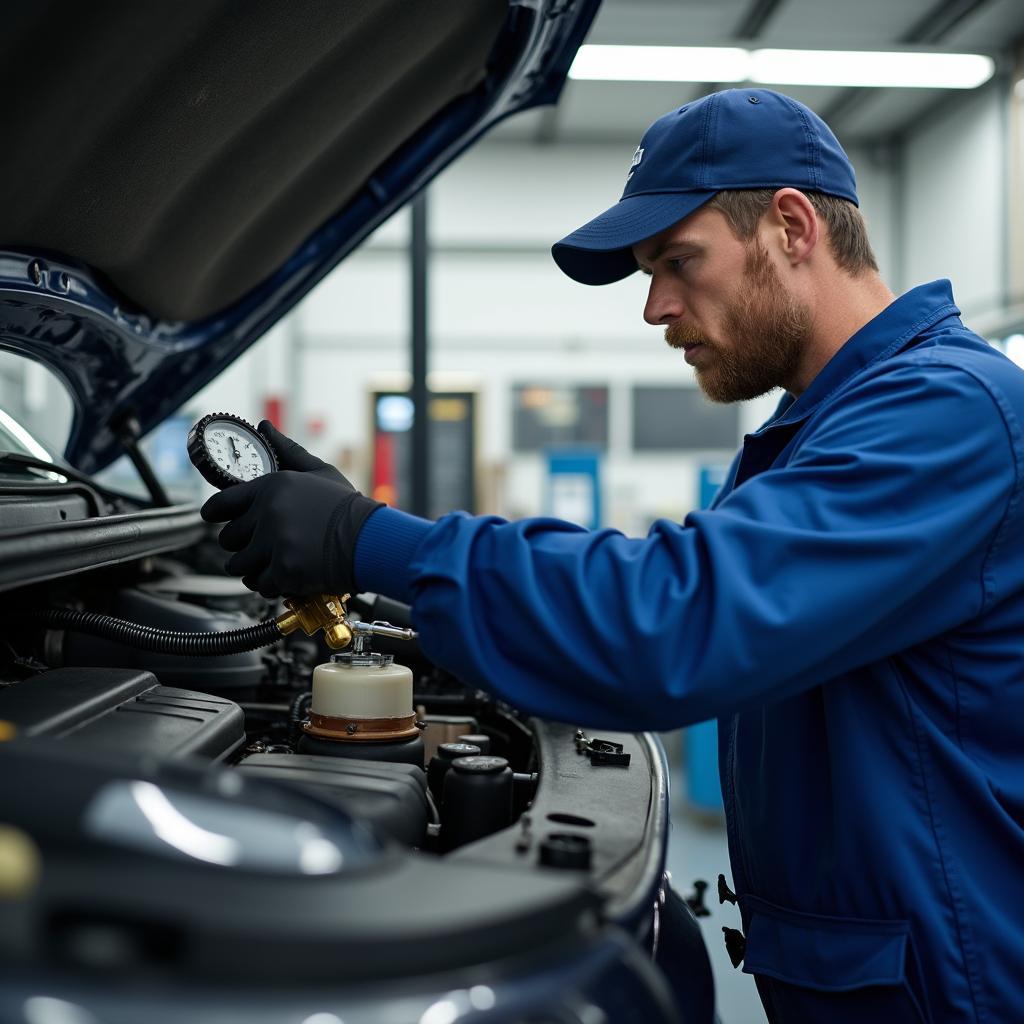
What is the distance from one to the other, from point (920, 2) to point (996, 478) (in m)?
5.84

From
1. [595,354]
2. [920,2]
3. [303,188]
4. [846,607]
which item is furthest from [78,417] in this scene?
[595,354]

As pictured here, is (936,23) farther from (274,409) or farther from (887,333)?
(887,333)

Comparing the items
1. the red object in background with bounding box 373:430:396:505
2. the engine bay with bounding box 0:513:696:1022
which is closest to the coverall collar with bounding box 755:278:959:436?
the engine bay with bounding box 0:513:696:1022

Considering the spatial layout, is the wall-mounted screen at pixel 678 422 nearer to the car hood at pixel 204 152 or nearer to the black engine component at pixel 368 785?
the car hood at pixel 204 152

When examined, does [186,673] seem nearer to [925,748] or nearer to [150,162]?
[150,162]

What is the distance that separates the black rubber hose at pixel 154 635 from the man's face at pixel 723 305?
600 millimetres

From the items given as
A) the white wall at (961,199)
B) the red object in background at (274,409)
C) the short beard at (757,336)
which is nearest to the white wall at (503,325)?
the red object in background at (274,409)

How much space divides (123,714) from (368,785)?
0.84ft

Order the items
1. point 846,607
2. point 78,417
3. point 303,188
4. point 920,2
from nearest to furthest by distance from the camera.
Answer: point 846,607
point 303,188
point 78,417
point 920,2

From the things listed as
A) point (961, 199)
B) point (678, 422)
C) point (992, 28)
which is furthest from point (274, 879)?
point (961, 199)

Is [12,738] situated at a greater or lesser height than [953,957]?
greater

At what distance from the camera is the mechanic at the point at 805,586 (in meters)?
0.83

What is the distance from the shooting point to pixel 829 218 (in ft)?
3.91

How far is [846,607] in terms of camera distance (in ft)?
2.75
